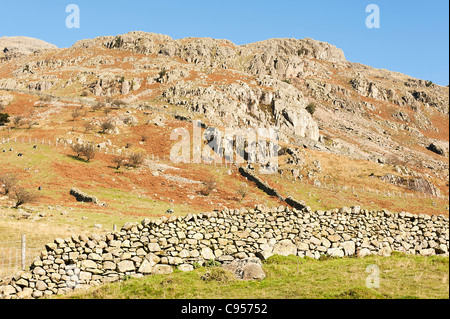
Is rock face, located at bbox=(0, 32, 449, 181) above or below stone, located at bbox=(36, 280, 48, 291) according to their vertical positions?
above

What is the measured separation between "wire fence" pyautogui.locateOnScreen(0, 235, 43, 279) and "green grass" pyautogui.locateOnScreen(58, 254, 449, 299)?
4943 millimetres

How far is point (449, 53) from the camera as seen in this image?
675 centimetres

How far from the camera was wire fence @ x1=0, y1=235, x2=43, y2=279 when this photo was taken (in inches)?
613

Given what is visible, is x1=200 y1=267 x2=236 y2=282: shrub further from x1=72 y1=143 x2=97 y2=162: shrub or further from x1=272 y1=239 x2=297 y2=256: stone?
x1=72 y1=143 x2=97 y2=162: shrub

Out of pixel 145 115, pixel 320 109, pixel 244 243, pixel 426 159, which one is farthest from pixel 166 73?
pixel 244 243

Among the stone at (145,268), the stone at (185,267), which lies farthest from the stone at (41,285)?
the stone at (185,267)

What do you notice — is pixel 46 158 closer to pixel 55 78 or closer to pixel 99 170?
pixel 99 170

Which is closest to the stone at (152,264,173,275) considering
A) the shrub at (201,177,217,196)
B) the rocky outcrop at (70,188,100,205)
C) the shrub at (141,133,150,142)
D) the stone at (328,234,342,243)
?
the stone at (328,234,342,243)

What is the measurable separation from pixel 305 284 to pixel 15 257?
18.1 meters

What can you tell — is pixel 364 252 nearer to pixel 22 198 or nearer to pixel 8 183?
pixel 22 198

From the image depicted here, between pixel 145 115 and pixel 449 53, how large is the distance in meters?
98.7

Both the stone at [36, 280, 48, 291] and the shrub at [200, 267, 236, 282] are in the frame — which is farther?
the shrub at [200, 267, 236, 282]

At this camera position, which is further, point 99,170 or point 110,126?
point 110,126

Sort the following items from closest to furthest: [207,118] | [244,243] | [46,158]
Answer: [244,243], [46,158], [207,118]
